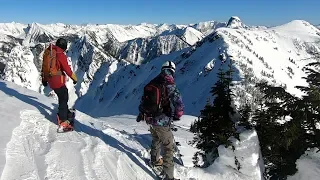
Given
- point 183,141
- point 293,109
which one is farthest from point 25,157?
point 183,141

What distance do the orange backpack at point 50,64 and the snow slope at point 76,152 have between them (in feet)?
4.73

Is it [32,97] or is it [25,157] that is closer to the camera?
[25,157]

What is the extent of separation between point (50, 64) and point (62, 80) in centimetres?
56

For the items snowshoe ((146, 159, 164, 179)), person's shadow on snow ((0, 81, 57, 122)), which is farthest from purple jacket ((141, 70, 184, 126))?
person's shadow on snow ((0, 81, 57, 122))

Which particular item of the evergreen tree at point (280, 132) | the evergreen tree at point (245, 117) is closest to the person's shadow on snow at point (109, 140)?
the evergreen tree at point (245, 117)

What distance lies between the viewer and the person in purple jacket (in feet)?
26.9

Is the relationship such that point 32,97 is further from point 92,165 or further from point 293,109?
point 293,109

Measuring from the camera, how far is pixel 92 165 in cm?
835

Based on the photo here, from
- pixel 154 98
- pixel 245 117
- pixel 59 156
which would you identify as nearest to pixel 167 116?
pixel 154 98

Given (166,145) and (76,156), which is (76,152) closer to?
(76,156)

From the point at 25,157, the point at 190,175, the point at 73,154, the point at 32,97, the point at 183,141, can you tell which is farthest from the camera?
the point at 183,141

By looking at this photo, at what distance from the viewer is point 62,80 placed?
10.3 m

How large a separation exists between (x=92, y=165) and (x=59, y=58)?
329 cm

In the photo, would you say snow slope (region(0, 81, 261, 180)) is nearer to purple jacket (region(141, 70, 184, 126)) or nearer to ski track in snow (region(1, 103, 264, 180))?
ski track in snow (region(1, 103, 264, 180))
